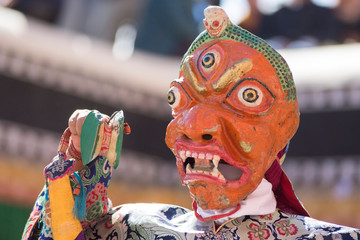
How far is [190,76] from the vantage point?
1537mm

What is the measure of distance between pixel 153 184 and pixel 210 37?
3.38 metres

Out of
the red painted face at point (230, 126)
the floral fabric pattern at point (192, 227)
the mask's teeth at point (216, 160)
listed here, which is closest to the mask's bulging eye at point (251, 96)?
the red painted face at point (230, 126)

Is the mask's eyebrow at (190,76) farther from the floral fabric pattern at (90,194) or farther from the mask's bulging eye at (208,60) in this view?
the floral fabric pattern at (90,194)

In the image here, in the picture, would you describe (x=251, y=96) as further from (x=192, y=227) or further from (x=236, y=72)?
(x=192, y=227)

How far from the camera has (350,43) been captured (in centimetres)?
427

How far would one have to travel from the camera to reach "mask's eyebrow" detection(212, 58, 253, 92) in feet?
4.86

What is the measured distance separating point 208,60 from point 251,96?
13 cm

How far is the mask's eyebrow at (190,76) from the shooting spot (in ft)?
4.96

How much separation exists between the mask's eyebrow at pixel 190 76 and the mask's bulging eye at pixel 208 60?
0.11 feet

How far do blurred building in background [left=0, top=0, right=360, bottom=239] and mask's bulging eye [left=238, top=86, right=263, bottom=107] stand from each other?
2738mm

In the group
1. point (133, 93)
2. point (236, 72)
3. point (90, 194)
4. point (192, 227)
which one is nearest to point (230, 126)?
point (236, 72)

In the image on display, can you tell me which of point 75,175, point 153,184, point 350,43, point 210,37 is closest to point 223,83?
point 210,37

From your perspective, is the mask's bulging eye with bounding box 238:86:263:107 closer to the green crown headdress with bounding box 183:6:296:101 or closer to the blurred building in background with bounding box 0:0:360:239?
the green crown headdress with bounding box 183:6:296:101

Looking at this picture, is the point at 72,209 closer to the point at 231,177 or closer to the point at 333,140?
the point at 231,177
